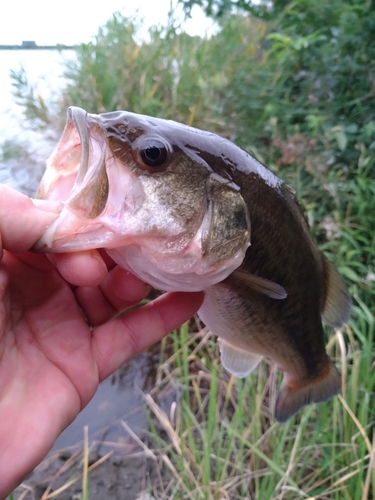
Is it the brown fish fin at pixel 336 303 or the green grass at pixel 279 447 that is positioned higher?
the brown fish fin at pixel 336 303

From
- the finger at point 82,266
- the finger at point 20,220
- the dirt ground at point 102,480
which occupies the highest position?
the finger at point 20,220

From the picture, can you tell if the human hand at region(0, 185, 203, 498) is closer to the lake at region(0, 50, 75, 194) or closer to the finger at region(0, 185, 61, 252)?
the finger at region(0, 185, 61, 252)

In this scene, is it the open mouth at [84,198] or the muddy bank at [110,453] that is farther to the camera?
the muddy bank at [110,453]

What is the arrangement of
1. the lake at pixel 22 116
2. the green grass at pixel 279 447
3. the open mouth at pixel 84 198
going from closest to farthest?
the open mouth at pixel 84 198
the green grass at pixel 279 447
the lake at pixel 22 116

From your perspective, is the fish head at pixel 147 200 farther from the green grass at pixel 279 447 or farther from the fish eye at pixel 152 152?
the green grass at pixel 279 447

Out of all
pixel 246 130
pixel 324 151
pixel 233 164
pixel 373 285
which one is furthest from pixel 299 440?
pixel 246 130

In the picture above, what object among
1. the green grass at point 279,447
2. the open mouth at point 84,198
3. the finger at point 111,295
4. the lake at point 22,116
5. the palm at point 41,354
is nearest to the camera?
the open mouth at point 84,198

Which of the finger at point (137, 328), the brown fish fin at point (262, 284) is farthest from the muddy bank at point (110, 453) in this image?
the brown fish fin at point (262, 284)

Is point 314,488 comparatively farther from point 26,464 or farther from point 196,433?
point 26,464

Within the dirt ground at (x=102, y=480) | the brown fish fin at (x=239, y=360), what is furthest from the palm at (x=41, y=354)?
the dirt ground at (x=102, y=480)
